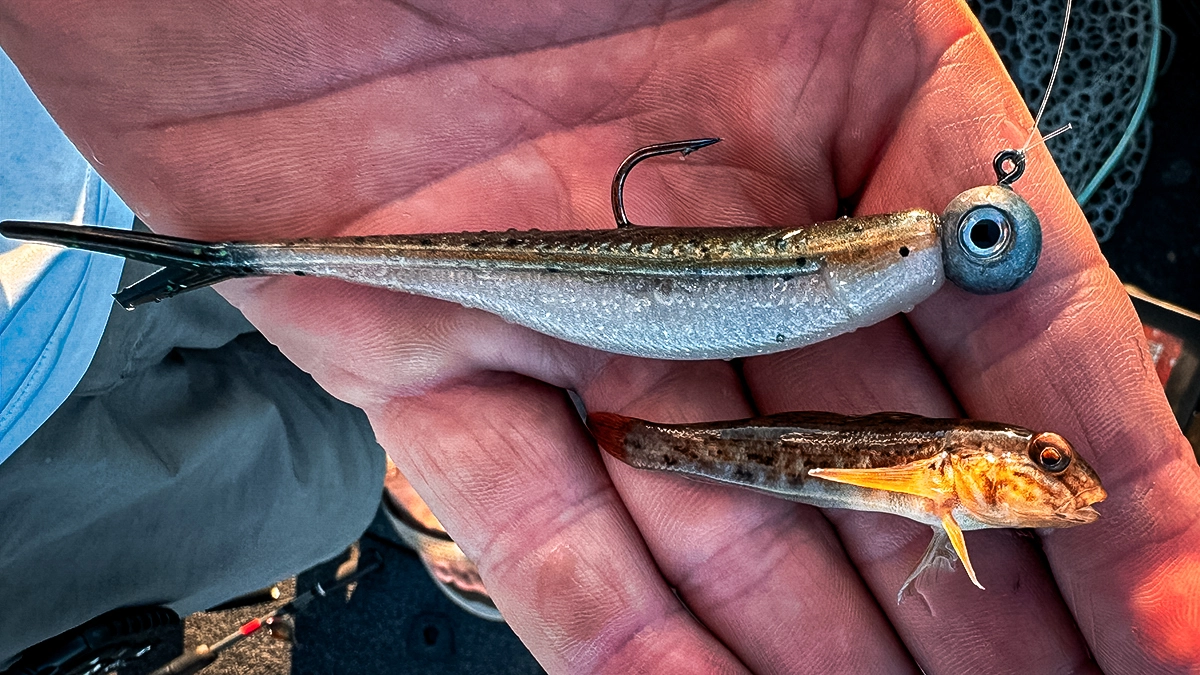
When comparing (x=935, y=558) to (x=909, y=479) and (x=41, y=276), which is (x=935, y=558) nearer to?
(x=909, y=479)

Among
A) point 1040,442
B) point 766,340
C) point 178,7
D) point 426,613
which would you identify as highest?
point 178,7

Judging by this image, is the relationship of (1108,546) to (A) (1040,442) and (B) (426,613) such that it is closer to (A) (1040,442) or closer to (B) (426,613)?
(A) (1040,442)

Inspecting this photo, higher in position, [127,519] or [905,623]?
[127,519]

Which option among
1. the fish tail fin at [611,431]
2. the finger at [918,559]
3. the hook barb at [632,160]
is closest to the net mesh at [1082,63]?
the finger at [918,559]

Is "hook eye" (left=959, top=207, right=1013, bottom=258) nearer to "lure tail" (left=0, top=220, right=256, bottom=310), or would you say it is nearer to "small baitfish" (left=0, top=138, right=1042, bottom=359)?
"small baitfish" (left=0, top=138, right=1042, bottom=359)

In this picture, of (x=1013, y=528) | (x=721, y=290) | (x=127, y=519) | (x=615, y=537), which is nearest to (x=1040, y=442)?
(x=1013, y=528)

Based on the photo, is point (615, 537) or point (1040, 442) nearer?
point (1040, 442)

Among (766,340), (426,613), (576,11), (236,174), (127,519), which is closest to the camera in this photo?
(766,340)

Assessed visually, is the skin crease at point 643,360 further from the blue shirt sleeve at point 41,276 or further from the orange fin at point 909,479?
the blue shirt sleeve at point 41,276
